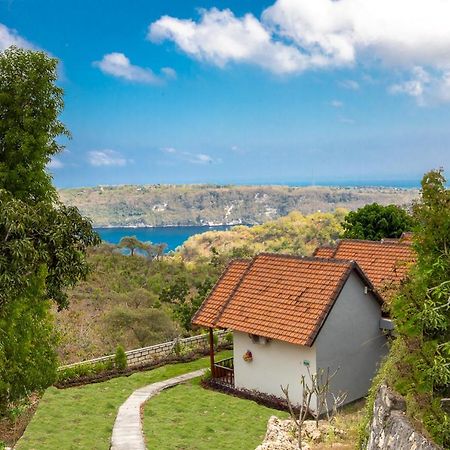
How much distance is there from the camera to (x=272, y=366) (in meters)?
20.4

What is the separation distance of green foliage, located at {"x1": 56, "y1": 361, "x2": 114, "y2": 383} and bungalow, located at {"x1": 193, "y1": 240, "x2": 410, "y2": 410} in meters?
4.44

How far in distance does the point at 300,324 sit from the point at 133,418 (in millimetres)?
6186

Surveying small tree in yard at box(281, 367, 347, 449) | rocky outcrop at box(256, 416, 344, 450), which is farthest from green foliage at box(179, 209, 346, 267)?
rocky outcrop at box(256, 416, 344, 450)

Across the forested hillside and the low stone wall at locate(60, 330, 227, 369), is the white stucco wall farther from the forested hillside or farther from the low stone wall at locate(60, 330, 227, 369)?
the forested hillside

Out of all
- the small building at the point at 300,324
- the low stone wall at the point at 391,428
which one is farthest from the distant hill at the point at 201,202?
the low stone wall at the point at 391,428

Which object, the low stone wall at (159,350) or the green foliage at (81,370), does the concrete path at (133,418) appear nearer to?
the green foliage at (81,370)

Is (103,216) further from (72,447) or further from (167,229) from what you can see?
(72,447)

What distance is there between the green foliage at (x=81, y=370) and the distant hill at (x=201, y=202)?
104 m

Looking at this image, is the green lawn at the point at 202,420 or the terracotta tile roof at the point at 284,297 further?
the terracotta tile roof at the point at 284,297

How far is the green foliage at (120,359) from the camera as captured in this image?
78.5 feet

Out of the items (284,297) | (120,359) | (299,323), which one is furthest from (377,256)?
(120,359)

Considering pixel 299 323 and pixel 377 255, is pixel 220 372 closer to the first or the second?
pixel 299 323

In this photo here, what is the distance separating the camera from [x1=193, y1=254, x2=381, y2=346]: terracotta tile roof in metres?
19.5

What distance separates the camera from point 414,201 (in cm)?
1222
